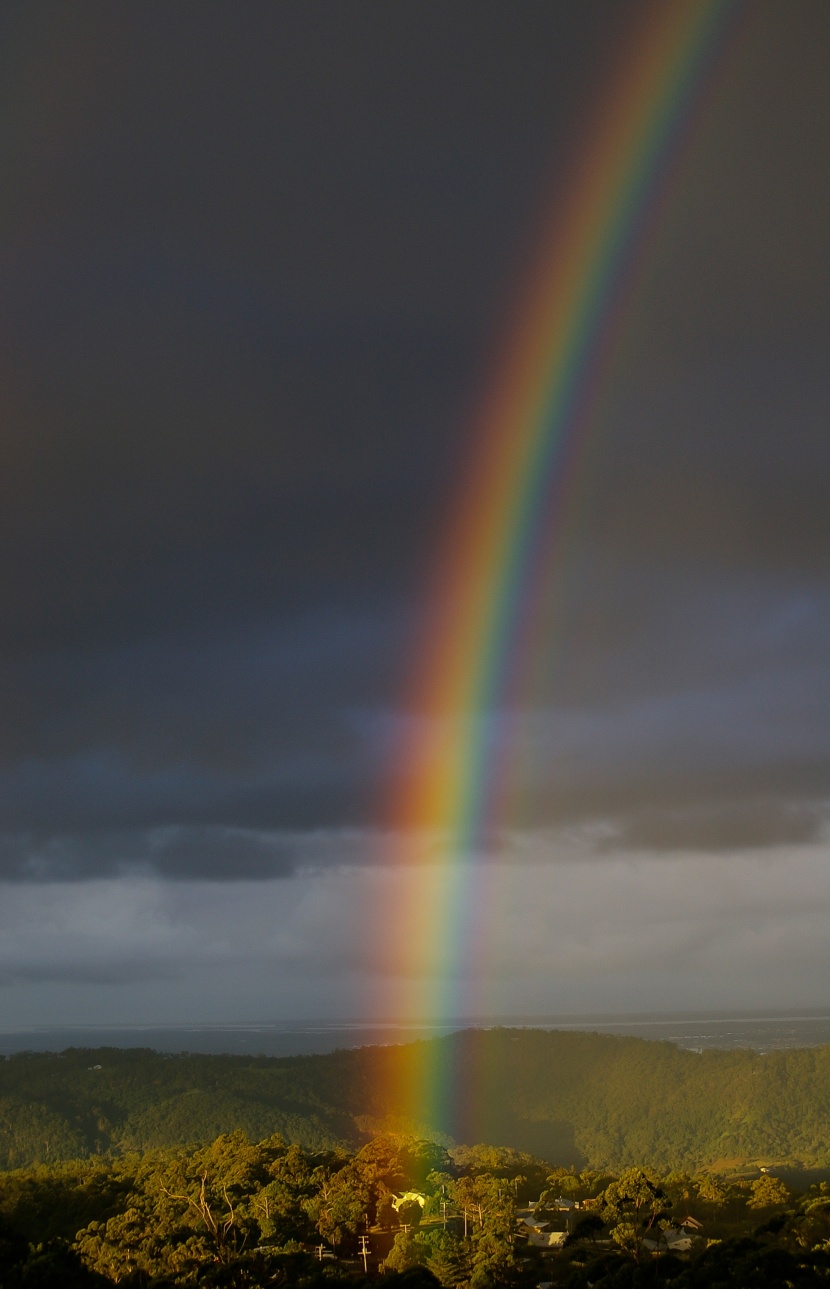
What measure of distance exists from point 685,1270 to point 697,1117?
149 metres

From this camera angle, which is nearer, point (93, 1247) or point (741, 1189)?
point (93, 1247)

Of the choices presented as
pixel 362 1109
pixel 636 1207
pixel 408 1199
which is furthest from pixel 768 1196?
pixel 362 1109

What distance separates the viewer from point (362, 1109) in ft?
571

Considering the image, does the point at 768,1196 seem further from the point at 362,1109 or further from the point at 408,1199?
the point at 362,1109

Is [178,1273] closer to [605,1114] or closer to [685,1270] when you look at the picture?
[685,1270]

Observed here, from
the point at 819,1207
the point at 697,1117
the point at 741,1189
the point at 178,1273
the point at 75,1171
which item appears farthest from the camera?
the point at 697,1117

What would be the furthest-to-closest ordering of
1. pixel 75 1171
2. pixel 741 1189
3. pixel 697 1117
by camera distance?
pixel 697 1117 → pixel 75 1171 → pixel 741 1189

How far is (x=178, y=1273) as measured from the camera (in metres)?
39.5

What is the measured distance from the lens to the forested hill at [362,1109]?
149500mm

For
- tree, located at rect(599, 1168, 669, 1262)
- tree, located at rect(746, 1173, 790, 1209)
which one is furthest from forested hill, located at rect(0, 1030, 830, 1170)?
tree, located at rect(599, 1168, 669, 1262)

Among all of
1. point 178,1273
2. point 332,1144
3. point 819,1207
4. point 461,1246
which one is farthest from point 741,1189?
point 332,1144

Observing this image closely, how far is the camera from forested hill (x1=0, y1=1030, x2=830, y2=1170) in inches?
5886

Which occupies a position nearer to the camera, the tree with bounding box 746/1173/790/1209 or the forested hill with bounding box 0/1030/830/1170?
the tree with bounding box 746/1173/790/1209

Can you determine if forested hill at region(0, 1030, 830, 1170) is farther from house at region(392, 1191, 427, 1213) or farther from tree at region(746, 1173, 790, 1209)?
house at region(392, 1191, 427, 1213)
